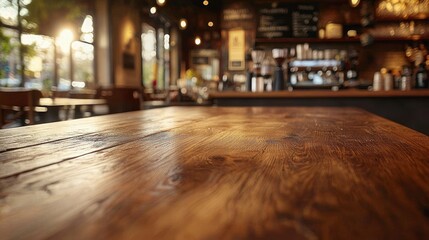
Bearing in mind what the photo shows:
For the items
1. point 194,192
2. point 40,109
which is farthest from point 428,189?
point 40,109

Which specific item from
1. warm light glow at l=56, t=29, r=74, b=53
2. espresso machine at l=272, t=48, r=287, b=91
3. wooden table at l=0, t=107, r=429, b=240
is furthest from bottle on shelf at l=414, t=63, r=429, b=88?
warm light glow at l=56, t=29, r=74, b=53

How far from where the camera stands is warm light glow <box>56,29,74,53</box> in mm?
6570

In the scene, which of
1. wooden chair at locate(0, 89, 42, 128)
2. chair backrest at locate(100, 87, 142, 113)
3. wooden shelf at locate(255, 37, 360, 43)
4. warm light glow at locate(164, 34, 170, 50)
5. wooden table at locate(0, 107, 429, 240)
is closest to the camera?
wooden table at locate(0, 107, 429, 240)

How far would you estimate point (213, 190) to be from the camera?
527 millimetres

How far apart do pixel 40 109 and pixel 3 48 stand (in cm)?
133

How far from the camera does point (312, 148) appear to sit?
90 centimetres

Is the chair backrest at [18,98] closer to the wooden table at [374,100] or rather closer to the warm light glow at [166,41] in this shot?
the wooden table at [374,100]

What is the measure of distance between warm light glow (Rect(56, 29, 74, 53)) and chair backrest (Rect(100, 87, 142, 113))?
1893 mm

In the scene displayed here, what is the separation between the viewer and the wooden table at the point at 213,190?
0.39 m

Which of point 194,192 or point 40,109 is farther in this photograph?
point 40,109

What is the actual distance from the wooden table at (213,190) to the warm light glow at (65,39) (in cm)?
603

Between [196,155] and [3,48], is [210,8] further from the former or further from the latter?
[196,155]

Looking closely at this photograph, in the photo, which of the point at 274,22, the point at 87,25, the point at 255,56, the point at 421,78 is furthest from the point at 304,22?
the point at 87,25

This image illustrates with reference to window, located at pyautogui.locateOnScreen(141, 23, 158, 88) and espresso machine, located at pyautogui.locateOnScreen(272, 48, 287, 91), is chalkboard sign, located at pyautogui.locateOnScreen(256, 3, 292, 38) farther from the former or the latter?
window, located at pyautogui.locateOnScreen(141, 23, 158, 88)
